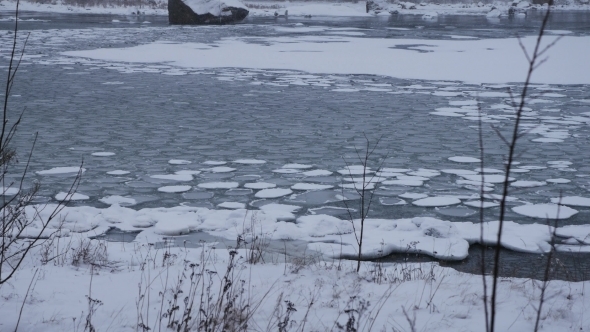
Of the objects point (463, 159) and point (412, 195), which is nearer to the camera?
point (412, 195)

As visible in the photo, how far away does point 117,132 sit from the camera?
310 inches

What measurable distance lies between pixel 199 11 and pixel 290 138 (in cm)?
2393

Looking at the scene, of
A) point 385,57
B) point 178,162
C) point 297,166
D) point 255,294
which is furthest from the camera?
point 385,57

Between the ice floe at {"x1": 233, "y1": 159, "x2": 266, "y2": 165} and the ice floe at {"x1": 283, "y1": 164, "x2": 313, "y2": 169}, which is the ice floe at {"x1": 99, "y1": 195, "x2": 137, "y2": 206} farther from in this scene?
the ice floe at {"x1": 283, "y1": 164, "x2": 313, "y2": 169}

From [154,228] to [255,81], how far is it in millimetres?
8229

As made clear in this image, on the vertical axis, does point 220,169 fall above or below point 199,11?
below

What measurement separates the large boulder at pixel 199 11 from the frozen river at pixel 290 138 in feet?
56.1

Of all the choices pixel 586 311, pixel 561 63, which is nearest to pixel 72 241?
pixel 586 311

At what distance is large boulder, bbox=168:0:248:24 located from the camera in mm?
30250

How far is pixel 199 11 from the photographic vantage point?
Result: 99.3ft

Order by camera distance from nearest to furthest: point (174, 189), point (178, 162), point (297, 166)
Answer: point (174, 189)
point (297, 166)
point (178, 162)

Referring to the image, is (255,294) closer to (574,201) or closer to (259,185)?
(259,185)

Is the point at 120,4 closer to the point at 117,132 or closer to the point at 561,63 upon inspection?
the point at 561,63

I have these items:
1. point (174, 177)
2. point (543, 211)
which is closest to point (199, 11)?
point (174, 177)
